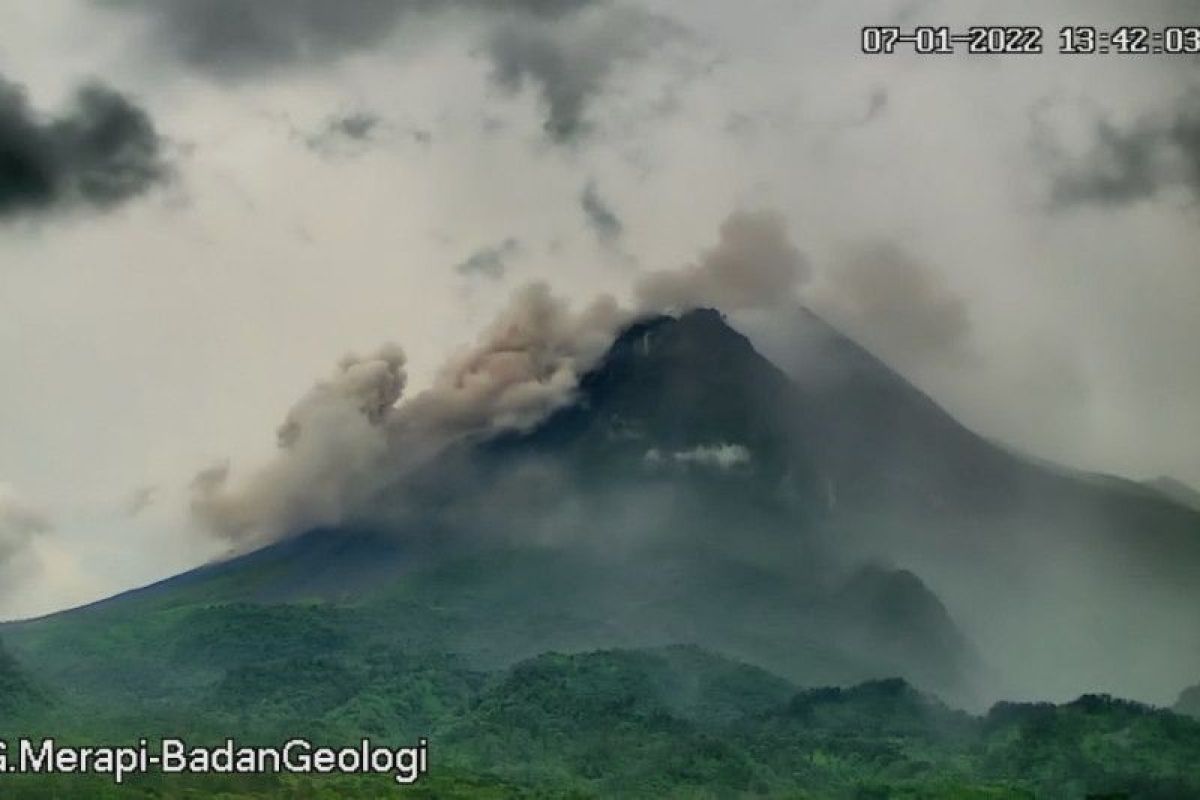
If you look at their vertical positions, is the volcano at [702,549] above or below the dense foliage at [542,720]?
above

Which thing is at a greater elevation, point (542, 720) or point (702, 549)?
point (702, 549)

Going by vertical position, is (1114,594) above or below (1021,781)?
above

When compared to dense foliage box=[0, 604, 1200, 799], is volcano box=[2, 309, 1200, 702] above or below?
above

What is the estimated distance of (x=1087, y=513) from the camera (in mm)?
27203

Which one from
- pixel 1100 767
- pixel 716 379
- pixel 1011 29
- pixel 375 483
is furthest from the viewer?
pixel 716 379

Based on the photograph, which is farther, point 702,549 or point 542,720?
point 702,549

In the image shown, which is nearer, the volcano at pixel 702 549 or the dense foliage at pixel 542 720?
the dense foliage at pixel 542 720

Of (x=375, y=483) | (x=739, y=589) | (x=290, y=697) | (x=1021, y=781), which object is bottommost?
(x=1021, y=781)

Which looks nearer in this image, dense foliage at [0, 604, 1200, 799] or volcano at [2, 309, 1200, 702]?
dense foliage at [0, 604, 1200, 799]

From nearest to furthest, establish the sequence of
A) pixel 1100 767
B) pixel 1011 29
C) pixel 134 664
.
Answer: pixel 1011 29, pixel 1100 767, pixel 134 664

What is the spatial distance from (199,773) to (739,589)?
1512 centimetres

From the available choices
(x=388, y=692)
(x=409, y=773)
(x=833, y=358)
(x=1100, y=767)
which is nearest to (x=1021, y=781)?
(x=1100, y=767)

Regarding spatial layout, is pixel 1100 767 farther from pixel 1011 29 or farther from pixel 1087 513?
pixel 1011 29

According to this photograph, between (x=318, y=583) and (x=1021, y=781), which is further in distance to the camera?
(x=318, y=583)
